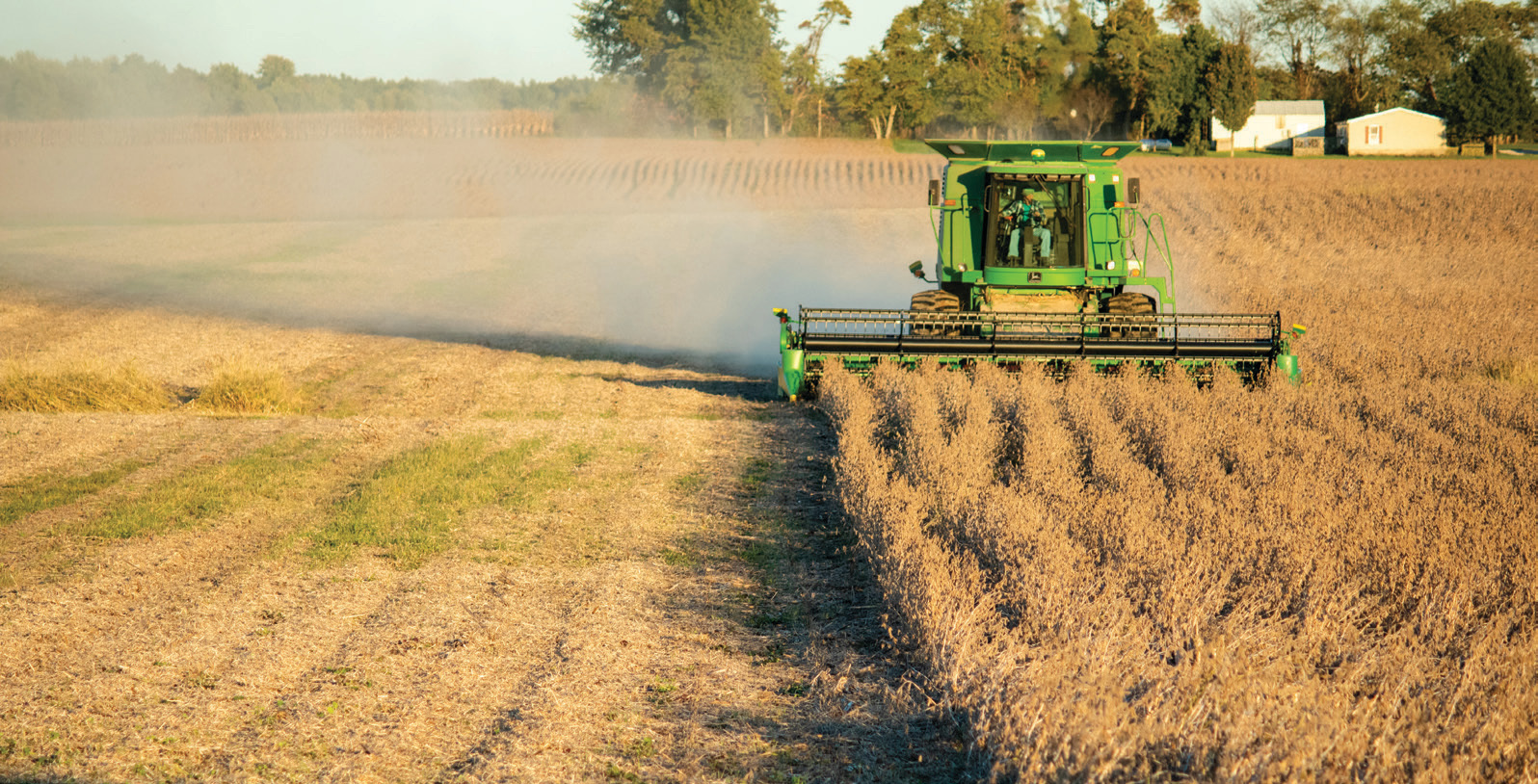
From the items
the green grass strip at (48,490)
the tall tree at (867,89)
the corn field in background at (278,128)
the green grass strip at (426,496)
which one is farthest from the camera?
the tall tree at (867,89)

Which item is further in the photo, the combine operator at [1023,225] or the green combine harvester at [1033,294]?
the combine operator at [1023,225]

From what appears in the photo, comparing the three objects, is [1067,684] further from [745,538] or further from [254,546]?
[254,546]

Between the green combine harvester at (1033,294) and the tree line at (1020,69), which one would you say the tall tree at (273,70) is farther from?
the green combine harvester at (1033,294)

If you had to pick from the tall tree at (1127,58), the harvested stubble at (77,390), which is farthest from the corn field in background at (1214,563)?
the tall tree at (1127,58)

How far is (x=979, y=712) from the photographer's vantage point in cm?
400

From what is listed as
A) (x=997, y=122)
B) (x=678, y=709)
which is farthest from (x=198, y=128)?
(x=678, y=709)

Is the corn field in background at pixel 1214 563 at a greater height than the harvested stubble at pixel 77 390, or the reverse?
the harvested stubble at pixel 77 390

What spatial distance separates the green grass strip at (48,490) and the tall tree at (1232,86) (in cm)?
5177

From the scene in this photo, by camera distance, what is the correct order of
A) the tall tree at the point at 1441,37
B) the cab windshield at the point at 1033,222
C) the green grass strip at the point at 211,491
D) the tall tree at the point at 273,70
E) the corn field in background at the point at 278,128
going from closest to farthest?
the green grass strip at the point at 211,491, the cab windshield at the point at 1033,222, the corn field in background at the point at 278,128, the tall tree at the point at 273,70, the tall tree at the point at 1441,37

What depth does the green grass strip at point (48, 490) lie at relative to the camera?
7.62 meters

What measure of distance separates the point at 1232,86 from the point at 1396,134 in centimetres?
895

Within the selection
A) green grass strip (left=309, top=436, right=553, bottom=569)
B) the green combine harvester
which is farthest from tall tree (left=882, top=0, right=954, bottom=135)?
green grass strip (left=309, top=436, right=553, bottom=569)

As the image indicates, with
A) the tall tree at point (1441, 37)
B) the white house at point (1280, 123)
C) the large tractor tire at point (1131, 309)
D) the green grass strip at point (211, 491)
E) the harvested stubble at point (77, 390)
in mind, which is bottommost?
the green grass strip at point (211, 491)

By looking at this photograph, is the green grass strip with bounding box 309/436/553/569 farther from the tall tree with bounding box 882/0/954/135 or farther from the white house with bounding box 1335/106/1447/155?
the white house with bounding box 1335/106/1447/155
